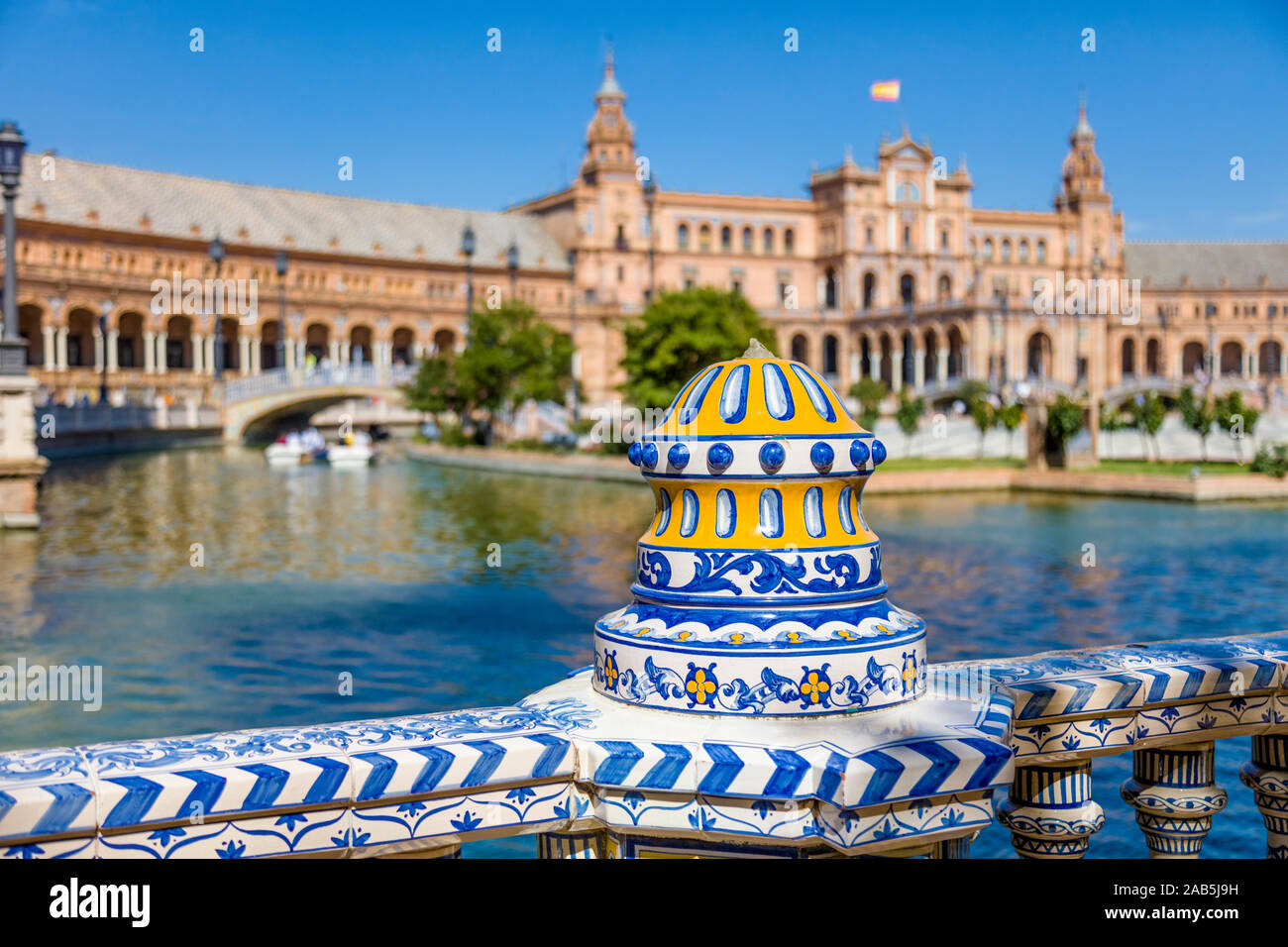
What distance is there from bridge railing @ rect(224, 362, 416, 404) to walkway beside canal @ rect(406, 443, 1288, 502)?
22.3m

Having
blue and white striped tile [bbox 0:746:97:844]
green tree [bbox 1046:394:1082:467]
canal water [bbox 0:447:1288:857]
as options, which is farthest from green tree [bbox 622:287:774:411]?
blue and white striped tile [bbox 0:746:97:844]

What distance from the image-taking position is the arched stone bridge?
57.0m

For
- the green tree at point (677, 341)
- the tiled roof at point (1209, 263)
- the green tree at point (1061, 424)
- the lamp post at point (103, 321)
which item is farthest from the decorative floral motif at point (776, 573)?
the tiled roof at point (1209, 263)

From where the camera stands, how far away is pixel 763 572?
2803 mm

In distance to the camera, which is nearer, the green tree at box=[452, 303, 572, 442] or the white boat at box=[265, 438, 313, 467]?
the white boat at box=[265, 438, 313, 467]

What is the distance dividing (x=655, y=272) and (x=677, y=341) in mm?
49445

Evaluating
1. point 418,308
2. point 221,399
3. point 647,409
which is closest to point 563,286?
point 418,308

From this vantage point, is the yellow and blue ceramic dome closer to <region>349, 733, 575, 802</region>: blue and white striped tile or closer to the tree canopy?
<region>349, 733, 575, 802</region>: blue and white striped tile

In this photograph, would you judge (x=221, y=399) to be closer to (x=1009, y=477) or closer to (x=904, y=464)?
(x=904, y=464)

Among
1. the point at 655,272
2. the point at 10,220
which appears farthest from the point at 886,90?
the point at 10,220

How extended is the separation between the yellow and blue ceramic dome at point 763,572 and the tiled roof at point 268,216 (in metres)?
65.8

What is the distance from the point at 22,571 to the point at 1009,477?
23203 mm
